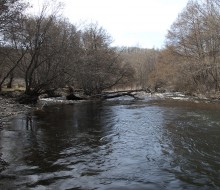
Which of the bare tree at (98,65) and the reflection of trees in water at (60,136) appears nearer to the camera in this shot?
the reflection of trees in water at (60,136)

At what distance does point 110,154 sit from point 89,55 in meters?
36.3

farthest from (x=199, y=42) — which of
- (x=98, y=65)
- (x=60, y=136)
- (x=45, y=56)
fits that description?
(x=60, y=136)

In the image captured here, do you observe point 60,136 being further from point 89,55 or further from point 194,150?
point 89,55

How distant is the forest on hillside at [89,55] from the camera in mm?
36656

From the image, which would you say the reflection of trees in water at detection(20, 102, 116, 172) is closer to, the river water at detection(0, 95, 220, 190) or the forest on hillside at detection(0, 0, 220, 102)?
the river water at detection(0, 95, 220, 190)

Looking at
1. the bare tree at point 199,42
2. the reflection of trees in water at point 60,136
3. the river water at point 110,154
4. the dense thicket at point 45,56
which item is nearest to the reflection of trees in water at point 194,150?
the river water at point 110,154

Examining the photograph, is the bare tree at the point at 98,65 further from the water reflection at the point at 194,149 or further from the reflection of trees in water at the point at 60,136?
the water reflection at the point at 194,149

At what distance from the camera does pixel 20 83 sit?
5806cm

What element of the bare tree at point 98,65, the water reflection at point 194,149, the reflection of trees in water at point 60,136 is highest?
the bare tree at point 98,65

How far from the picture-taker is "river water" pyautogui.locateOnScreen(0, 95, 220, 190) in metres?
10.1

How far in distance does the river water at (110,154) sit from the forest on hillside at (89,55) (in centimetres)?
1064

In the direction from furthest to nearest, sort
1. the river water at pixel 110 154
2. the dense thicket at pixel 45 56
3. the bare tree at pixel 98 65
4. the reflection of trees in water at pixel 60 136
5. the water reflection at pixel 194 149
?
the bare tree at pixel 98 65 < the dense thicket at pixel 45 56 < the reflection of trees in water at pixel 60 136 < the water reflection at pixel 194 149 < the river water at pixel 110 154

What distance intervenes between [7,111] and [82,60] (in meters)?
18.6

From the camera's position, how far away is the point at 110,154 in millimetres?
13461
